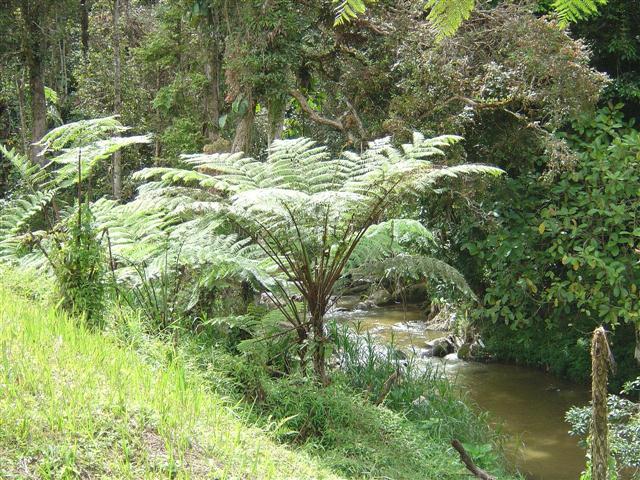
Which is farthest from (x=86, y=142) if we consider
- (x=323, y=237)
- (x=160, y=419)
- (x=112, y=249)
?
(x=160, y=419)

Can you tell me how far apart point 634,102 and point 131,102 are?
10.6 meters

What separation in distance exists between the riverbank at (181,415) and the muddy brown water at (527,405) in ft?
3.72

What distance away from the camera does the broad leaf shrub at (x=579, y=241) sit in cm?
653

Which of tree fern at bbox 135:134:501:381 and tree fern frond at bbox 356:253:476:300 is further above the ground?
tree fern at bbox 135:134:501:381

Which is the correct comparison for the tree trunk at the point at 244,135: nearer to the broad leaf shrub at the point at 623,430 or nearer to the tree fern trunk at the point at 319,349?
the tree fern trunk at the point at 319,349

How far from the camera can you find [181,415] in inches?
111

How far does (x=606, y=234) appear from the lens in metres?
6.86

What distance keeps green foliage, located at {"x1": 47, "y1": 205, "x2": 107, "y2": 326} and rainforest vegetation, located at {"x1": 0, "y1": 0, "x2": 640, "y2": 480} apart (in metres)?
0.01

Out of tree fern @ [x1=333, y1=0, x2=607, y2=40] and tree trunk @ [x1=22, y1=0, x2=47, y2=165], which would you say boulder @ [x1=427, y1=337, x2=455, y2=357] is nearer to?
tree trunk @ [x1=22, y1=0, x2=47, y2=165]

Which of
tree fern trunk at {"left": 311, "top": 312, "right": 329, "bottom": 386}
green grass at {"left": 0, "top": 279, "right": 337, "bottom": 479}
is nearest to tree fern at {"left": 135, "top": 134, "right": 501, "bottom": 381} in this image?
tree fern trunk at {"left": 311, "top": 312, "right": 329, "bottom": 386}

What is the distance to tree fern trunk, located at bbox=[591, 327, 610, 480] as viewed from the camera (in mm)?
2484

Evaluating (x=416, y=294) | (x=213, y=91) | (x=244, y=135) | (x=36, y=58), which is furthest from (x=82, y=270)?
(x=36, y=58)

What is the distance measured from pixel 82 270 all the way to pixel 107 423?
1.84m

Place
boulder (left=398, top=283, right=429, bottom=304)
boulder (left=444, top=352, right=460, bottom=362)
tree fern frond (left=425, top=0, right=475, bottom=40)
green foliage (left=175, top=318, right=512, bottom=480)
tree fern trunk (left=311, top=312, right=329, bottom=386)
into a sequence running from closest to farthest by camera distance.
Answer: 1. tree fern frond (left=425, top=0, right=475, bottom=40)
2. green foliage (left=175, top=318, right=512, bottom=480)
3. tree fern trunk (left=311, top=312, right=329, bottom=386)
4. boulder (left=444, top=352, right=460, bottom=362)
5. boulder (left=398, top=283, right=429, bottom=304)
